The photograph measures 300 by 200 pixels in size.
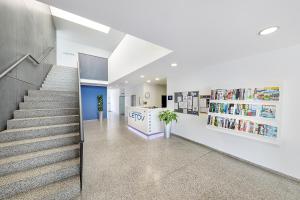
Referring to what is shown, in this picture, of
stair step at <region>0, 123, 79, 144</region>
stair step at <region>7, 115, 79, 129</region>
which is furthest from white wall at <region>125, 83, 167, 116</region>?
stair step at <region>0, 123, 79, 144</region>

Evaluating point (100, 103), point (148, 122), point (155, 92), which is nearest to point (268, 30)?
point (148, 122)

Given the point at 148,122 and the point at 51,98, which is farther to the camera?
the point at 148,122

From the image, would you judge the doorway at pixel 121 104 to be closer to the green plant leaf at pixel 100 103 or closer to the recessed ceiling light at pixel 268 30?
the green plant leaf at pixel 100 103

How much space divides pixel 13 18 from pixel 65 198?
10.3ft

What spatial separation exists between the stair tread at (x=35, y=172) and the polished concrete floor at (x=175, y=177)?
0.49 metres

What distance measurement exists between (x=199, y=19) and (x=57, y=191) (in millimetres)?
2840

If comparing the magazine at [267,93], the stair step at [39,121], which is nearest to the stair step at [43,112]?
the stair step at [39,121]

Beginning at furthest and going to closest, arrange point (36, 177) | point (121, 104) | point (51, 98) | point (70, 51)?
1. point (121, 104)
2. point (70, 51)
3. point (51, 98)
4. point (36, 177)

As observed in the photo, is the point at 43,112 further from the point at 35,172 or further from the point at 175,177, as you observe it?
the point at 175,177

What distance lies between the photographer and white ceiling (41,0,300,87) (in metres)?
1.20

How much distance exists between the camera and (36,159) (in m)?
1.71

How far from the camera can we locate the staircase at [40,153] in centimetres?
149

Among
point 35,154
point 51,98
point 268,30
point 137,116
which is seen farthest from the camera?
point 137,116

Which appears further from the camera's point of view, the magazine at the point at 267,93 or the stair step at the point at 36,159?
the magazine at the point at 267,93
